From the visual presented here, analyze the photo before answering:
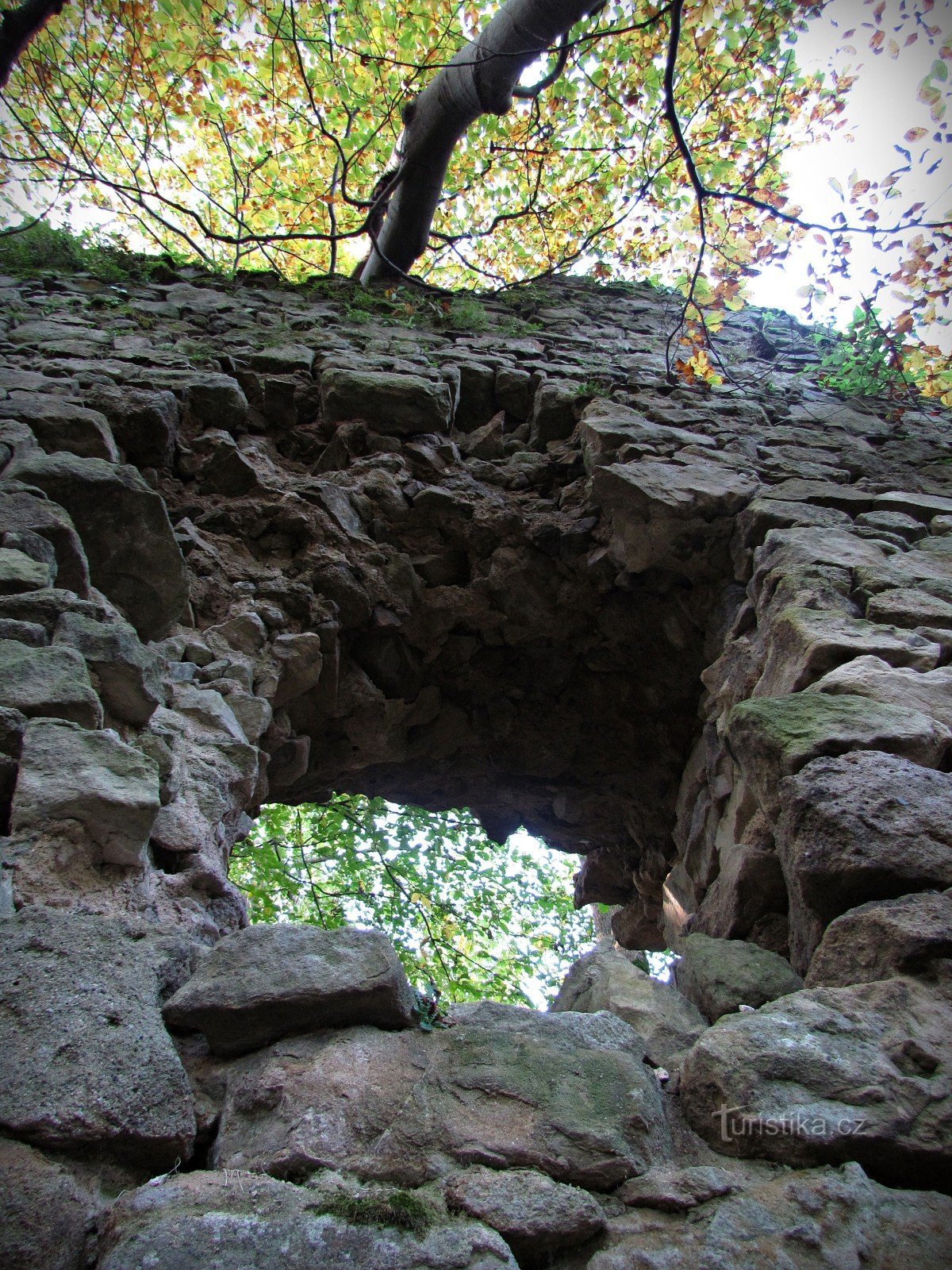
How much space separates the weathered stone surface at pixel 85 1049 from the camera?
3.71 ft

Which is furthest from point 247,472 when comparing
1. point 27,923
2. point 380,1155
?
point 380,1155

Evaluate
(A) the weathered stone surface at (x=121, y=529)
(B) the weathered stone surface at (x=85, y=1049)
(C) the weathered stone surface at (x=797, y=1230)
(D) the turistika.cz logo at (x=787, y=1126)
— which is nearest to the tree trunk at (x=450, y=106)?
(A) the weathered stone surface at (x=121, y=529)

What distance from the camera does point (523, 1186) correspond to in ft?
3.91

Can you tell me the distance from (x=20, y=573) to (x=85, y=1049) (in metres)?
1.42

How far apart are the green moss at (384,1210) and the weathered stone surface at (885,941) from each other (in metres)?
0.94

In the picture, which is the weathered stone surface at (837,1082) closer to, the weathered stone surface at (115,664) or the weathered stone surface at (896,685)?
the weathered stone surface at (896,685)

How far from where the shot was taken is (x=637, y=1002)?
189 cm

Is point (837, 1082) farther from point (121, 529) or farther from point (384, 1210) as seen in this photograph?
point (121, 529)

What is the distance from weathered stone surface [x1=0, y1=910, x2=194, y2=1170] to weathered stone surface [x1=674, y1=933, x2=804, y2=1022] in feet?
3.87

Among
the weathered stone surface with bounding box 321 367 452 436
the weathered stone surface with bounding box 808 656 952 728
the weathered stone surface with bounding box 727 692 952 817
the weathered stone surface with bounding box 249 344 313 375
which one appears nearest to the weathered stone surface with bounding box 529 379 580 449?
the weathered stone surface with bounding box 321 367 452 436

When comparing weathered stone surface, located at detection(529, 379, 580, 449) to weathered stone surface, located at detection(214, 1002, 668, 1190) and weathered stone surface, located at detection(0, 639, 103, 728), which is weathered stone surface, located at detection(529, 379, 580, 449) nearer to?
weathered stone surface, located at detection(0, 639, 103, 728)

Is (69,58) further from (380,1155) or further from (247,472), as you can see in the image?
(380,1155)

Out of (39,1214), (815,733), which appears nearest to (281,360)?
(815,733)

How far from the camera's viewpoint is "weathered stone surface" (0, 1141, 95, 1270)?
988mm
